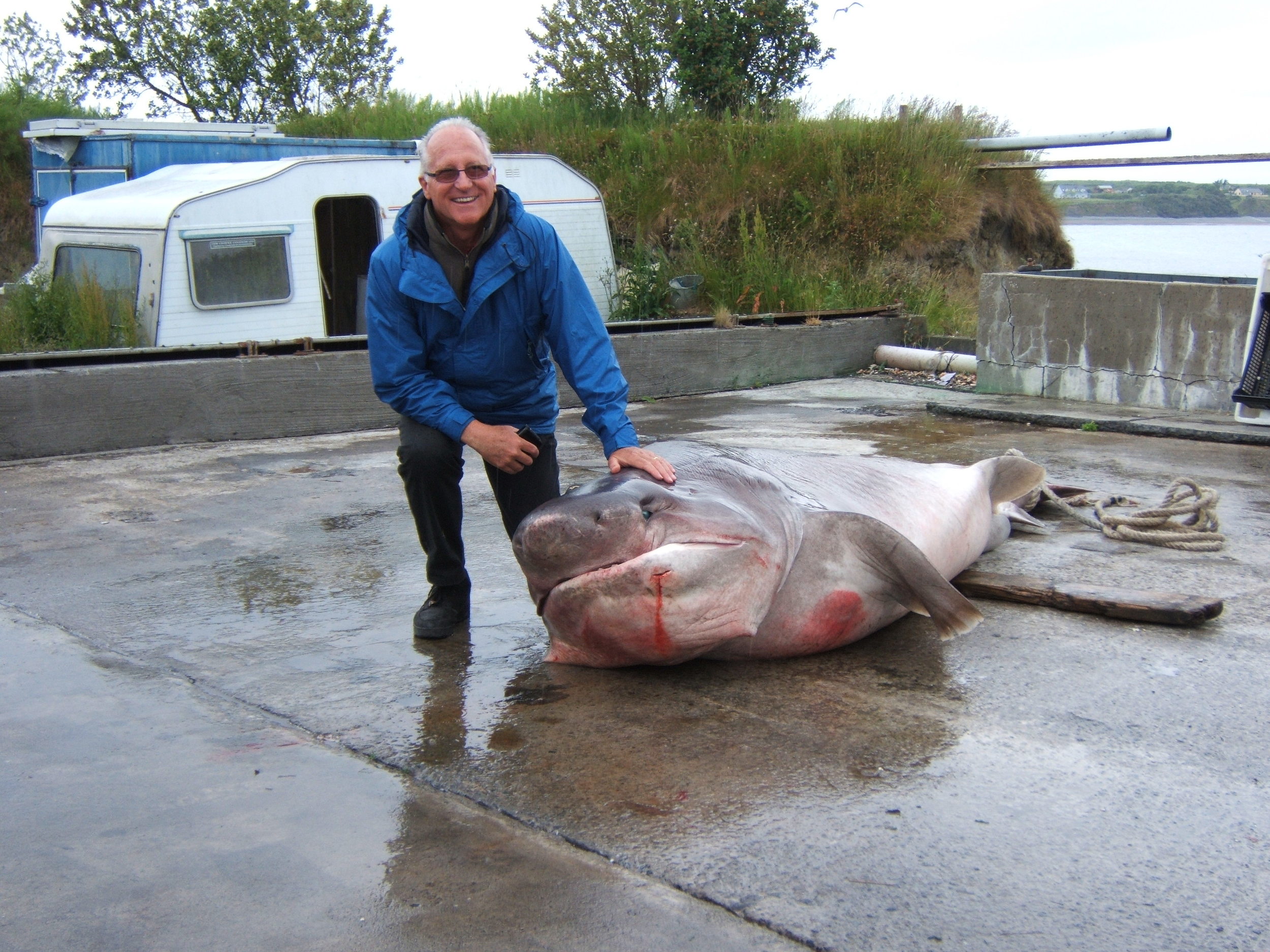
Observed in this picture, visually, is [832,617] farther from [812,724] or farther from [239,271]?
[239,271]

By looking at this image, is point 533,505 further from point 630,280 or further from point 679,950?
point 630,280

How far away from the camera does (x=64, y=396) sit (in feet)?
25.3

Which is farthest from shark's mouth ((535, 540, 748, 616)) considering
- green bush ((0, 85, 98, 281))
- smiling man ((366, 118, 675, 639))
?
green bush ((0, 85, 98, 281))

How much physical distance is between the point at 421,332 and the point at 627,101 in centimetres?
1917

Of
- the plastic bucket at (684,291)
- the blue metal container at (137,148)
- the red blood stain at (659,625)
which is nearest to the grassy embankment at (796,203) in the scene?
the plastic bucket at (684,291)

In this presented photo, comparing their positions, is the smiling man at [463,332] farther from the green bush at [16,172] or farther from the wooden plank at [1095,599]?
the green bush at [16,172]

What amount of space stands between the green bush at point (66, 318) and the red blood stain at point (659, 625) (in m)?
7.47

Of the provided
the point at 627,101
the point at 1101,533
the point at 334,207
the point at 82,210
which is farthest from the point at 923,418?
the point at 627,101

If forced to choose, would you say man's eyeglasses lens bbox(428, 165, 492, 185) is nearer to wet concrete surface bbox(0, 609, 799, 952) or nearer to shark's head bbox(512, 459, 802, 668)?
shark's head bbox(512, 459, 802, 668)

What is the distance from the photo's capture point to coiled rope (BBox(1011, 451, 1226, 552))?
5098 mm

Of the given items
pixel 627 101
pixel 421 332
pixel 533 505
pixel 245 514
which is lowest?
pixel 245 514

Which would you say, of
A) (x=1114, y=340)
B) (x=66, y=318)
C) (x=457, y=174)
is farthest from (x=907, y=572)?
(x=66, y=318)

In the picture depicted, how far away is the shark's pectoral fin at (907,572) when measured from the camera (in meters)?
3.65

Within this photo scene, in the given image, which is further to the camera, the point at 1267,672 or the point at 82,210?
→ the point at 82,210
